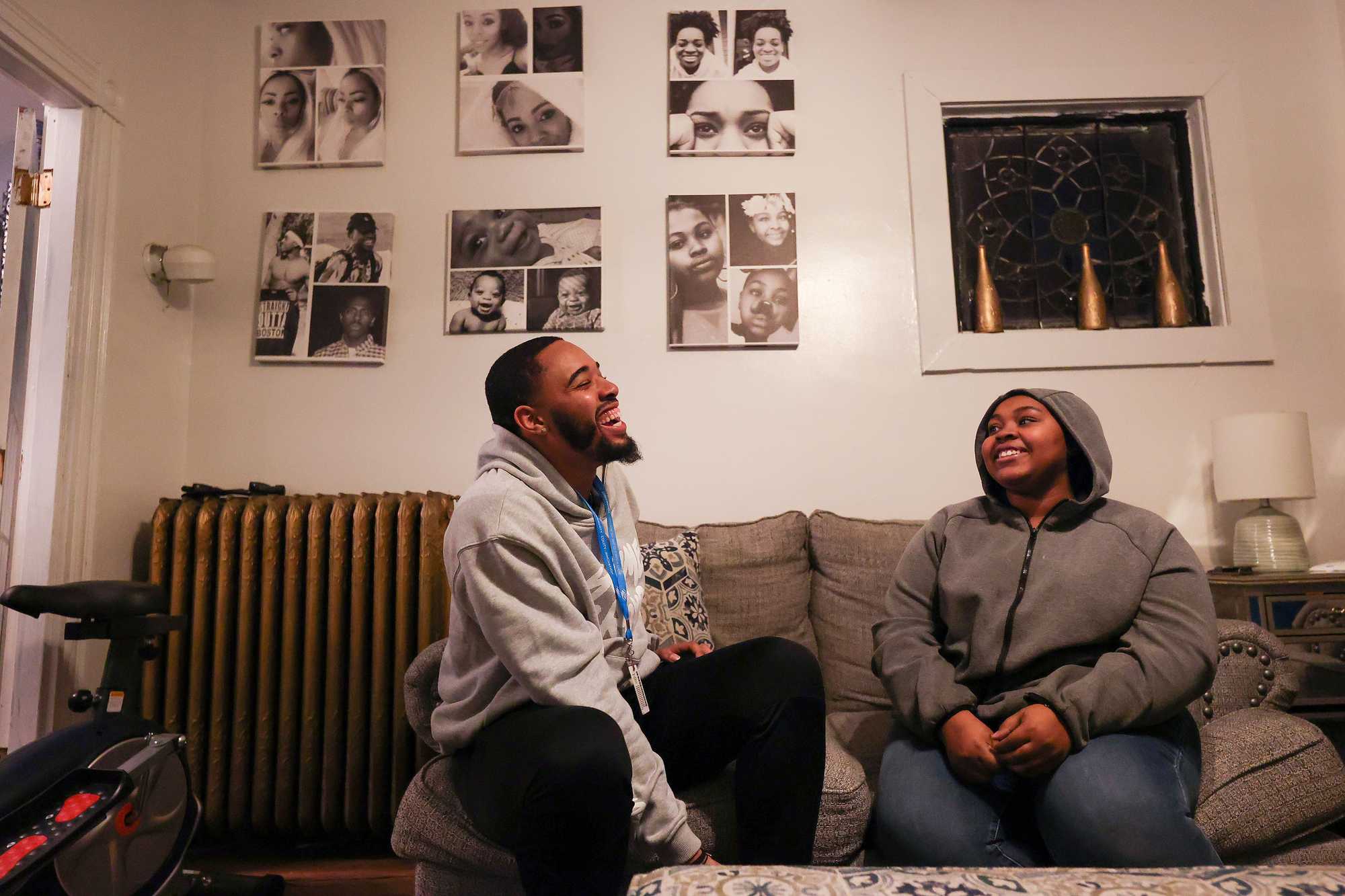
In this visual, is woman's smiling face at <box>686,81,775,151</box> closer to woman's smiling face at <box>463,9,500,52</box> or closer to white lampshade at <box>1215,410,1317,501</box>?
woman's smiling face at <box>463,9,500,52</box>

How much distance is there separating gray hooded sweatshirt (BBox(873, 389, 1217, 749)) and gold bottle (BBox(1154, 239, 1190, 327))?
135cm

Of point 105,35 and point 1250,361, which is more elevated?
point 105,35

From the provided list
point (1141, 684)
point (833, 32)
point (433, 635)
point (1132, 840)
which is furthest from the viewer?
point (833, 32)

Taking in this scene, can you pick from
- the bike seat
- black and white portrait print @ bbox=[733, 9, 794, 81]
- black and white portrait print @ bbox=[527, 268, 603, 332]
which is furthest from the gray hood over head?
the bike seat

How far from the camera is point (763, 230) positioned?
2947mm

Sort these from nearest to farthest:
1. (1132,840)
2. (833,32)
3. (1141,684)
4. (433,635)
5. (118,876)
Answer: (1132,840)
(1141,684)
(118,876)
(433,635)
(833,32)

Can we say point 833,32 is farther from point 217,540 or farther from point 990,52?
point 217,540

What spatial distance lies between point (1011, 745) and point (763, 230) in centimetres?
196

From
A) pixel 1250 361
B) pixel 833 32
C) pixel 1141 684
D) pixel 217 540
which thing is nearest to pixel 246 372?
pixel 217 540

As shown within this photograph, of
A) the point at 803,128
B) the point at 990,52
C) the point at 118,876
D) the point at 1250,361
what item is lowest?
the point at 118,876

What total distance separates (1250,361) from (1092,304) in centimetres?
55

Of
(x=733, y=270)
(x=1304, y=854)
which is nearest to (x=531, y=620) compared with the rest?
(x=1304, y=854)

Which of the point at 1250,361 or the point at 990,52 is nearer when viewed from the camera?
the point at 1250,361

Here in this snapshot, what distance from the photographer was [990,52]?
3049 millimetres
